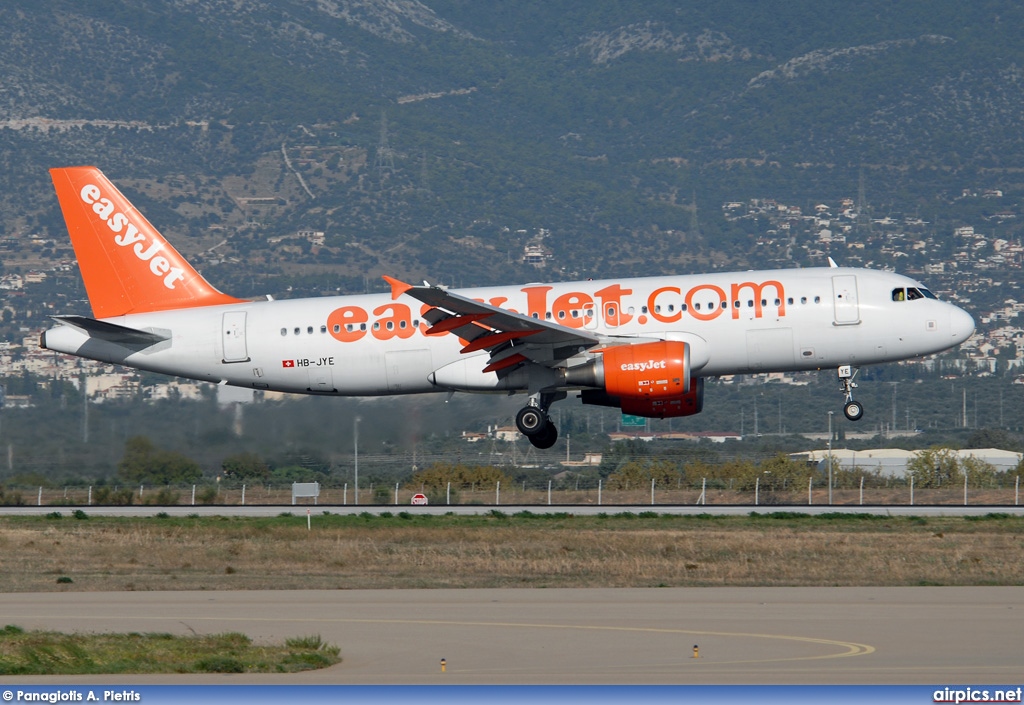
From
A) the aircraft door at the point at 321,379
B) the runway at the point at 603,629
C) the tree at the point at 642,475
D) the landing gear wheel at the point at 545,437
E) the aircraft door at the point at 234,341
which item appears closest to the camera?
the runway at the point at 603,629

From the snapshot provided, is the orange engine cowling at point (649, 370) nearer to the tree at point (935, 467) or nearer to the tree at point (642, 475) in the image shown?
the tree at point (642, 475)

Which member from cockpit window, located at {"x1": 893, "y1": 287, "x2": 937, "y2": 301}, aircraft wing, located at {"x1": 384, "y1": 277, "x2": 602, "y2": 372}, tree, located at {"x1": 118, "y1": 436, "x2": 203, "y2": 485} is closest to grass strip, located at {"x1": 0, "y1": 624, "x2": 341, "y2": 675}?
aircraft wing, located at {"x1": 384, "y1": 277, "x2": 602, "y2": 372}

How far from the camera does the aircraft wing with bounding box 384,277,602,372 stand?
35.8m

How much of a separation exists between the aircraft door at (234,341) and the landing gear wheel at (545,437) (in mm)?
8085

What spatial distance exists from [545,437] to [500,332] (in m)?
3.82

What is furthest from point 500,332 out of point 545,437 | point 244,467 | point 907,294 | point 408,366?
point 244,467

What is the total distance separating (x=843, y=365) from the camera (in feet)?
126

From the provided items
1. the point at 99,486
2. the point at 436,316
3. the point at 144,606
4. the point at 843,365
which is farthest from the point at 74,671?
the point at 99,486

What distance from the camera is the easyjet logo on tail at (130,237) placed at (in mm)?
41875

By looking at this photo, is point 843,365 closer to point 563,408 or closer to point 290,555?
point 290,555

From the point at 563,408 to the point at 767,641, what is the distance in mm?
71472

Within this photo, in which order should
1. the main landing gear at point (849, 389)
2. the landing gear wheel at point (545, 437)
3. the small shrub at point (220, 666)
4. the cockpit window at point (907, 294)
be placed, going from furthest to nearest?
the landing gear wheel at point (545, 437) → the main landing gear at point (849, 389) → the cockpit window at point (907, 294) → the small shrub at point (220, 666)

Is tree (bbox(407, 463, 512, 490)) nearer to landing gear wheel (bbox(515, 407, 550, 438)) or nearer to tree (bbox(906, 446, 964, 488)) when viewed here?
landing gear wheel (bbox(515, 407, 550, 438))

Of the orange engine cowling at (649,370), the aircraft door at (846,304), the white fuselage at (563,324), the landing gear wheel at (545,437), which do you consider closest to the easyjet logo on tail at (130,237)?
the white fuselage at (563,324)
